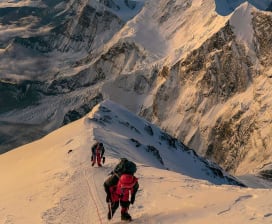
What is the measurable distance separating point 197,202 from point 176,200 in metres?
1.67

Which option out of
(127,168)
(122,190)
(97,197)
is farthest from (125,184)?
(97,197)

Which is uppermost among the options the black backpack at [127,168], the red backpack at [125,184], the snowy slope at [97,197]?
the black backpack at [127,168]

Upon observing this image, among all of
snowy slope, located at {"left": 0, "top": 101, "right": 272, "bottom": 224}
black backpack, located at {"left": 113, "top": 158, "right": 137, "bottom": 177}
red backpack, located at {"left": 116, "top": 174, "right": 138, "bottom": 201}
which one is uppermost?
black backpack, located at {"left": 113, "top": 158, "right": 137, "bottom": 177}

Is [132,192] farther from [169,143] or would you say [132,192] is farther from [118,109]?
[118,109]

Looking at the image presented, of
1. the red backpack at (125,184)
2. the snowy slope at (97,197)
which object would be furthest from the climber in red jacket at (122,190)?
the snowy slope at (97,197)

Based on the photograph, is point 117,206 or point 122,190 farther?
point 117,206

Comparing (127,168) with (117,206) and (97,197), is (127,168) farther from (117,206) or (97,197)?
(97,197)

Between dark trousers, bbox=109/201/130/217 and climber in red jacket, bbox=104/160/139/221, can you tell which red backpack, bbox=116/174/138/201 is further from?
dark trousers, bbox=109/201/130/217

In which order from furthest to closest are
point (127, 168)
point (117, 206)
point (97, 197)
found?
point (97, 197), point (117, 206), point (127, 168)

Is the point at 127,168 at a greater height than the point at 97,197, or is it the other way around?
the point at 127,168

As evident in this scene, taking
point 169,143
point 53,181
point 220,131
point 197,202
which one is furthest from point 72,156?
point 220,131

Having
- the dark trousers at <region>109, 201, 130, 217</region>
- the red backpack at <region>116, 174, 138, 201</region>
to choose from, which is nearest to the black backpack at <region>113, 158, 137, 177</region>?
the red backpack at <region>116, 174, 138, 201</region>

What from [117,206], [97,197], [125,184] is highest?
[125,184]

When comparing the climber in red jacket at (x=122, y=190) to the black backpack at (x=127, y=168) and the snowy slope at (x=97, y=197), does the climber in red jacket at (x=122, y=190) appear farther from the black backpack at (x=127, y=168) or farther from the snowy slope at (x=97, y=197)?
the snowy slope at (x=97, y=197)
